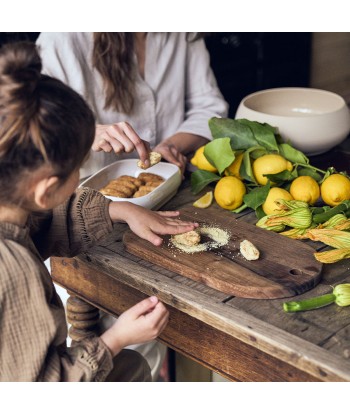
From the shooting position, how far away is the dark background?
3.48 meters

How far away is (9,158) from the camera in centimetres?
101

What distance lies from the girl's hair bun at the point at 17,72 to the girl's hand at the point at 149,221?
0.45m

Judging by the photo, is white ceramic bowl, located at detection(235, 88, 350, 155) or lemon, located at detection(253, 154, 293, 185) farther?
white ceramic bowl, located at detection(235, 88, 350, 155)

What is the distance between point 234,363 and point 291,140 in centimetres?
75

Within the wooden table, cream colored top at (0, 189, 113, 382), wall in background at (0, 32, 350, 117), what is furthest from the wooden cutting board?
wall in background at (0, 32, 350, 117)

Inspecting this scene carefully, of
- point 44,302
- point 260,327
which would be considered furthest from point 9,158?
point 260,327

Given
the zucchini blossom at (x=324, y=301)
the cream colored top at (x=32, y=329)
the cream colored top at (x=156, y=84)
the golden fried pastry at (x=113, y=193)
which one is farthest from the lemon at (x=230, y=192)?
the cream colored top at (x=156, y=84)

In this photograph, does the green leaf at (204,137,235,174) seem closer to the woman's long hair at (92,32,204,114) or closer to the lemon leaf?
the lemon leaf

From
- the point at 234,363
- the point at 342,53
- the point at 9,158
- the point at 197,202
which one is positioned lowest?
the point at 342,53

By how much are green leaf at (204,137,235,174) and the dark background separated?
187 cm

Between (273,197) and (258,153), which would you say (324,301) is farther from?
(258,153)

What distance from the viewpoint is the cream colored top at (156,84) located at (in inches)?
77.2

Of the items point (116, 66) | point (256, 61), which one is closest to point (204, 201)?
point (116, 66)
